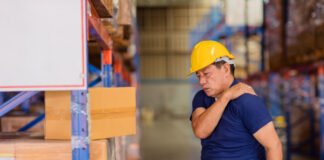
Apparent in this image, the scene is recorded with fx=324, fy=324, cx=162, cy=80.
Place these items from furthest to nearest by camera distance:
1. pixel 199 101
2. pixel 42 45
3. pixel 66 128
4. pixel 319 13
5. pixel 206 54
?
pixel 319 13
pixel 199 101
pixel 206 54
pixel 66 128
pixel 42 45

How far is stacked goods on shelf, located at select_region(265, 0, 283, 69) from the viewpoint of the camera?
7062 mm

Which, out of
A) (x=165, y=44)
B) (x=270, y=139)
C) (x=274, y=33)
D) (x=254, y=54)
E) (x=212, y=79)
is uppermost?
(x=165, y=44)

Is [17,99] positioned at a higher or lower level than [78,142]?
higher

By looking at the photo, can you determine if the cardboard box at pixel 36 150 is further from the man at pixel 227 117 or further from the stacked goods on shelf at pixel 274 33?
the stacked goods on shelf at pixel 274 33

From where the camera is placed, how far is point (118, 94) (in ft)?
7.04

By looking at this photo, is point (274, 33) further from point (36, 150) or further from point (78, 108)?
point (36, 150)

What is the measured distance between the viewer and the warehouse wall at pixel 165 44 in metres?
24.4

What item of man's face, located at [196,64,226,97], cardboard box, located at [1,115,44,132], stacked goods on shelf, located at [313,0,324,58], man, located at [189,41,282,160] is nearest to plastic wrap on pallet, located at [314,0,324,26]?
stacked goods on shelf, located at [313,0,324,58]

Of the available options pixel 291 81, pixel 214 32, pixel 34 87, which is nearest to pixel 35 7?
pixel 34 87

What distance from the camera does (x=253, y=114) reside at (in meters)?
1.98

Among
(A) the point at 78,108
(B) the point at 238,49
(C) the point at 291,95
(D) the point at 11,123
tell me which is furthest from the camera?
(B) the point at 238,49

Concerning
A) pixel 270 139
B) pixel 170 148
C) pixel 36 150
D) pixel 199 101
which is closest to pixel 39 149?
pixel 36 150

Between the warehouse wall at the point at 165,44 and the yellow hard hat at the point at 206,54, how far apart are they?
21.8 meters

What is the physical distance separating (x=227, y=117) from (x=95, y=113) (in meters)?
0.85
